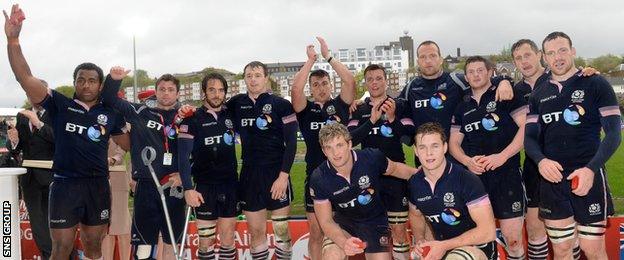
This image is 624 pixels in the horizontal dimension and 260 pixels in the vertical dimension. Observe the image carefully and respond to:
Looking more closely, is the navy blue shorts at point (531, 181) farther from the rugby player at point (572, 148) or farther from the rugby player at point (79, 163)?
the rugby player at point (79, 163)

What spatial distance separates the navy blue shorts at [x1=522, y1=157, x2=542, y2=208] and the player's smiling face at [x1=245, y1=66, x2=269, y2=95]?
119 inches

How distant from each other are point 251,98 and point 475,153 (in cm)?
255

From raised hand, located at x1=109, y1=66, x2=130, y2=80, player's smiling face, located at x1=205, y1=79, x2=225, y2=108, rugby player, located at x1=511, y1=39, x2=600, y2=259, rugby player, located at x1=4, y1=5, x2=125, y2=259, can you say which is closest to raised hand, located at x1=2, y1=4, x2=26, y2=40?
rugby player, located at x1=4, y1=5, x2=125, y2=259

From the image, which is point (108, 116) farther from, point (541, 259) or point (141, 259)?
point (541, 259)

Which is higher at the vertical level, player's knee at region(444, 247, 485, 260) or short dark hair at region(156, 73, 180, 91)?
short dark hair at region(156, 73, 180, 91)

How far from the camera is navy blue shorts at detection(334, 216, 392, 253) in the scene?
532 cm

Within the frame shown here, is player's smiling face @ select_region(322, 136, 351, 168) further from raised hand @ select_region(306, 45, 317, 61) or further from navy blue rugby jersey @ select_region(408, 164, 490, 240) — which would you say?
raised hand @ select_region(306, 45, 317, 61)

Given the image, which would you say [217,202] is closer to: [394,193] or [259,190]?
[259,190]

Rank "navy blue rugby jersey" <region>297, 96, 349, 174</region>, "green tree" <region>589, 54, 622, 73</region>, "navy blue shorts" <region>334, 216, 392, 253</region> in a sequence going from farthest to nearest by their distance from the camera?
1. "green tree" <region>589, 54, 622, 73</region>
2. "navy blue rugby jersey" <region>297, 96, 349, 174</region>
3. "navy blue shorts" <region>334, 216, 392, 253</region>

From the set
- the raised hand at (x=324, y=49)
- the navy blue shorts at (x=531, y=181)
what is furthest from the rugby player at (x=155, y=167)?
the navy blue shorts at (x=531, y=181)

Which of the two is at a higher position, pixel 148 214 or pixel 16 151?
pixel 16 151

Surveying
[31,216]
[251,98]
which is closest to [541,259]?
[251,98]

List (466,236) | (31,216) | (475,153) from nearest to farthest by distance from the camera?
(466,236) < (475,153) < (31,216)

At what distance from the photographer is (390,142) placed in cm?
614
